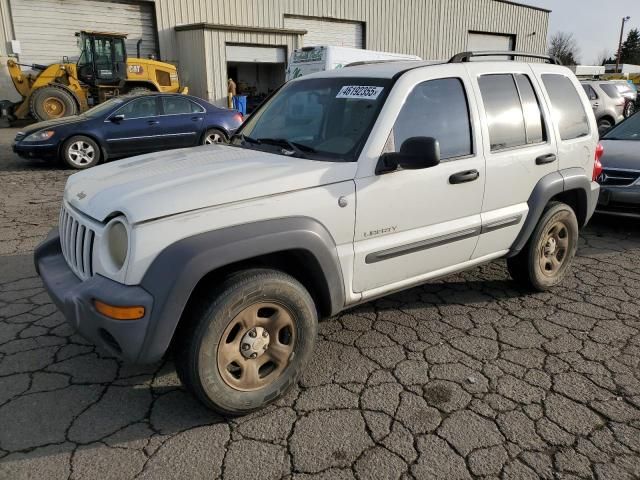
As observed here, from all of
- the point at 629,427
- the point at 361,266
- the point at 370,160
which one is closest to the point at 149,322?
the point at 361,266

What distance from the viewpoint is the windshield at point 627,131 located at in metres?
6.78

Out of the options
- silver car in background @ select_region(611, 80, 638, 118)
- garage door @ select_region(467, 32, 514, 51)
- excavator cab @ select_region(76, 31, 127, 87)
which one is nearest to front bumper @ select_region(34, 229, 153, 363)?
silver car in background @ select_region(611, 80, 638, 118)

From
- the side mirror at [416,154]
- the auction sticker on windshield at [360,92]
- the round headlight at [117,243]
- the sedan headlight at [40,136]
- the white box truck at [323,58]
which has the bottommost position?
the sedan headlight at [40,136]

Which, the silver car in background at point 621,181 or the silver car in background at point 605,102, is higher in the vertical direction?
the silver car in background at point 605,102

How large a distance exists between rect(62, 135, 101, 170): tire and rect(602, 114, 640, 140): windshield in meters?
8.86

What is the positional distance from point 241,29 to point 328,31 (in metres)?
5.87

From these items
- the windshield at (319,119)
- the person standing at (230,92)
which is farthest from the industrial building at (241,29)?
the windshield at (319,119)

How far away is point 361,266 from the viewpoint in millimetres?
2949

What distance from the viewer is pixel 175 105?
35.3 feet

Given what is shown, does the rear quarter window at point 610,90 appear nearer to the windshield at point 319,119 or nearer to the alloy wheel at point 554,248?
the alloy wheel at point 554,248

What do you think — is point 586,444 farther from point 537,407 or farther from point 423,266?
point 423,266

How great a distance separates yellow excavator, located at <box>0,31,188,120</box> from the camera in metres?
15.2

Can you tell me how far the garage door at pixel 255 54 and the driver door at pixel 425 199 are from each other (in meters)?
20.6

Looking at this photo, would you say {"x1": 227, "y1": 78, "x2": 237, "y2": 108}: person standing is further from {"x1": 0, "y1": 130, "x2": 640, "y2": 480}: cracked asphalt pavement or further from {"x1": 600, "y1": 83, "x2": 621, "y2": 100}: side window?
{"x1": 0, "y1": 130, "x2": 640, "y2": 480}: cracked asphalt pavement
